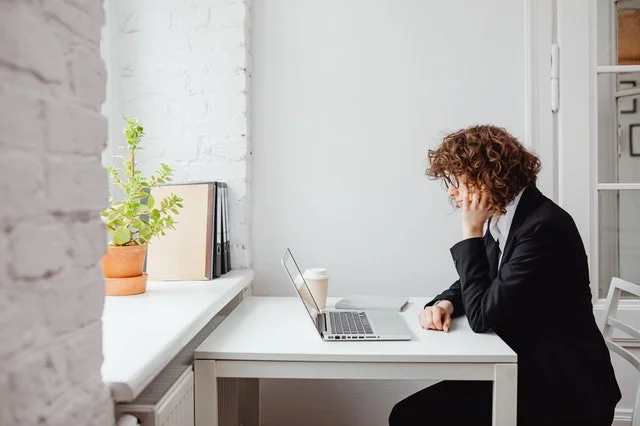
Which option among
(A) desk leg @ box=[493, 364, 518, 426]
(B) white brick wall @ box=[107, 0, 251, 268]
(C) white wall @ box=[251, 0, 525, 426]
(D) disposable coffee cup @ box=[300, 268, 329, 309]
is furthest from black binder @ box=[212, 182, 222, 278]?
(A) desk leg @ box=[493, 364, 518, 426]

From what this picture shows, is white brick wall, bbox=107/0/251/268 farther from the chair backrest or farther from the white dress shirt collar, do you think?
the chair backrest

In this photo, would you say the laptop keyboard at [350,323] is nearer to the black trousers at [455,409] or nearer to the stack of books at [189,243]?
the black trousers at [455,409]

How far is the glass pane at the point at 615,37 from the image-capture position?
239cm

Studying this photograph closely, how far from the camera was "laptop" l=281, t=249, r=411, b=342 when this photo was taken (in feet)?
5.43

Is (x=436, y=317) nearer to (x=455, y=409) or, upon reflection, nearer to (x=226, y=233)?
(x=455, y=409)

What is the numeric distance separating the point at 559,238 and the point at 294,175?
1.15 m

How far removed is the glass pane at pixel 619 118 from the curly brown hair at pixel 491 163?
2.51 feet

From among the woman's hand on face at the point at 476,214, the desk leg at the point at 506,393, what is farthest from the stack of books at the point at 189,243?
the desk leg at the point at 506,393

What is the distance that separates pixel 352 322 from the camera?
183 centimetres

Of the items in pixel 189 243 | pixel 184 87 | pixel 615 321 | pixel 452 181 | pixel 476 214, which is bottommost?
pixel 615 321

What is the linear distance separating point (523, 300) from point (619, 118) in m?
1.19

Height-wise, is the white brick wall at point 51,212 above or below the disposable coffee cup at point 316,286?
above

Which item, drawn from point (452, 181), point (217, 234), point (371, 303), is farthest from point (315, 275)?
point (452, 181)

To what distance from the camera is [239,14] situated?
233cm
